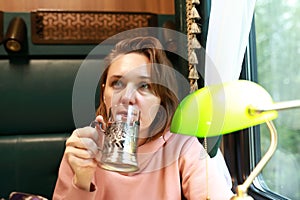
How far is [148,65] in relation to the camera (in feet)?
3.03

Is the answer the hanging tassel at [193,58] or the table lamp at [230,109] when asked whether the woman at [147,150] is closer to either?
the table lamp at [230,109]

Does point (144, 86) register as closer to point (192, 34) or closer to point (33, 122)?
Result: point (192, 34)

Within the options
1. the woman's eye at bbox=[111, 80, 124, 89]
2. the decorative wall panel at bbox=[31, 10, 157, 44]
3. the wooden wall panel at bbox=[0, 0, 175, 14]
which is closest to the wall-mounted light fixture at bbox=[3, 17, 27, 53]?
the decorative wall panel at bbox=[31, 10, 157, 44]

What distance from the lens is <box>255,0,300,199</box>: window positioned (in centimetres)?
130

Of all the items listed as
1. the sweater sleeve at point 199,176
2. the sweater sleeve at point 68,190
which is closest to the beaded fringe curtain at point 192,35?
the sweater sleeve at point 199,176

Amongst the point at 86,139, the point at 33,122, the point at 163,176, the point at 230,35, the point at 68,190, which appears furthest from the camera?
the point at 33,122

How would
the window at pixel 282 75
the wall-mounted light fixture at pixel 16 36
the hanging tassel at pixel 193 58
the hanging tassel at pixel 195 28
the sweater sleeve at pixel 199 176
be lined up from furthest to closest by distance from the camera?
the wall-mounted light fixture at pixel 16 36 → the hanging tassel at pixel 195 28 → the hanging tassel at pixel 193 58 → the window at pixel 282 75 → the sweater sleeve at pixel 199 176

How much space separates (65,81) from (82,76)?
107 cm

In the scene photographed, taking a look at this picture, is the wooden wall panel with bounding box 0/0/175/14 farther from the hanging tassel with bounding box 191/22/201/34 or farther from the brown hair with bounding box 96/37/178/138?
the brown hair with bounding box 96/37/178/138

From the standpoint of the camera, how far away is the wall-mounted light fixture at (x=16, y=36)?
1.76m

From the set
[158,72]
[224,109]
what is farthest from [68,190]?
[224,109]

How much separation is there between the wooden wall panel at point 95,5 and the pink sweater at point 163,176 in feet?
4.58

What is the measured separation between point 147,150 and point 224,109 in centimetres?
39

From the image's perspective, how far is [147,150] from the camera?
3.22 ft
